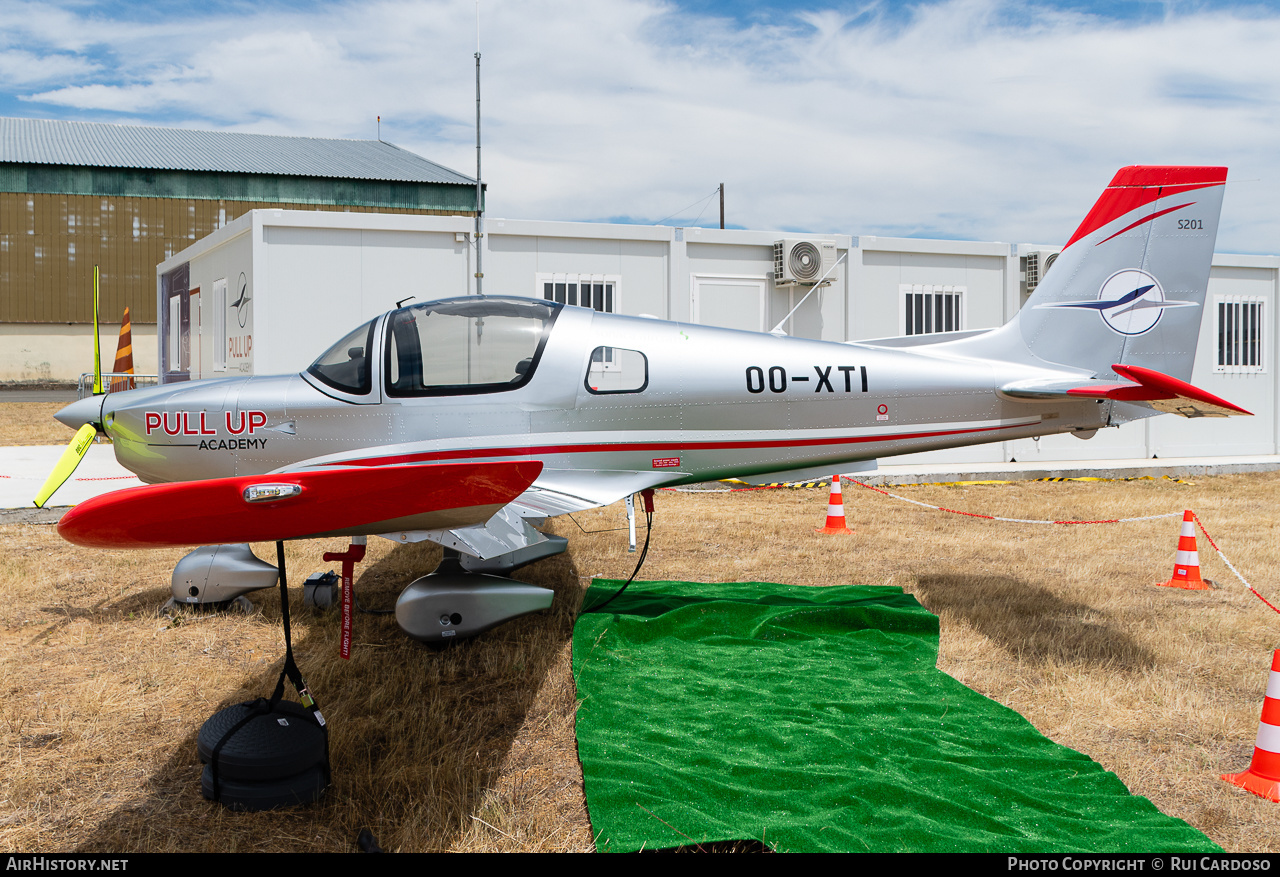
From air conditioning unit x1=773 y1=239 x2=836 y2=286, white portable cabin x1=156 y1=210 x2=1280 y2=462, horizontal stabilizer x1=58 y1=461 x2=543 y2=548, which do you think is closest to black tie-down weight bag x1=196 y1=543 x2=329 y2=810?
horizontal stabilizer x1=58 y1=461 x2=543 y2=548

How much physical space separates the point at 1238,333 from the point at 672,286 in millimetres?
10820

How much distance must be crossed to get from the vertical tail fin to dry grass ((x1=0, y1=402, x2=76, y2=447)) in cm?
1272

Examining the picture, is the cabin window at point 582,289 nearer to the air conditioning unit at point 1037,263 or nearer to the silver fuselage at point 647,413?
the silver fuselage at point 647,413

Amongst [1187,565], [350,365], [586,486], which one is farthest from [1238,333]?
[350,365]

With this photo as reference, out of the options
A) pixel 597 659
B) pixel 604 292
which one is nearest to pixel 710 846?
pixel 597 659

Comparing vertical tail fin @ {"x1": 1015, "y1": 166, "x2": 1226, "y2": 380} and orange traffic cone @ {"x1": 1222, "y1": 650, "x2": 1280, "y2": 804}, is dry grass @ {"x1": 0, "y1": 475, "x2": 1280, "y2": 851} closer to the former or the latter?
orange traffic cone @ {"x1": 1222, "y1": 650, "x2": 1280, "y2": 804}

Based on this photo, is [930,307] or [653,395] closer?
[653,395]

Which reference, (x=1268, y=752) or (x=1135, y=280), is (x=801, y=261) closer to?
(x=1135, y=280)

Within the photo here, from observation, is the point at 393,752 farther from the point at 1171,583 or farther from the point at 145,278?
the point at 145,278

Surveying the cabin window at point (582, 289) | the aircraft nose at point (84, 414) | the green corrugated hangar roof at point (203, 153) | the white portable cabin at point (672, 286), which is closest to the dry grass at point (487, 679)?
the aircraft nose at point (84, 414)

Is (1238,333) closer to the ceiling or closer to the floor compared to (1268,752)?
closer to the ceiling

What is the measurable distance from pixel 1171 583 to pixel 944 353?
2805mm

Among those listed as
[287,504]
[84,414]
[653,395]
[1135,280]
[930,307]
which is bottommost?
[287,504]

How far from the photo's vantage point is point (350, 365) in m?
5.20
